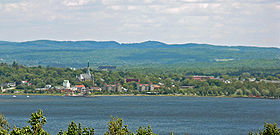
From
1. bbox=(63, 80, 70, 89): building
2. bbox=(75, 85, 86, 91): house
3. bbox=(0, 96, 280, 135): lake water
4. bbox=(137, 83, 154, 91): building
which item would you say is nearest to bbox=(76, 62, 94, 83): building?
bbox=(75, 85, 86, 91): house

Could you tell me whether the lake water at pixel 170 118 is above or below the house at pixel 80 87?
below

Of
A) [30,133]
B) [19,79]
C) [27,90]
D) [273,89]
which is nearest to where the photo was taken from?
[30,133]

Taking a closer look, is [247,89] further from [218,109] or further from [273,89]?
[218,109]

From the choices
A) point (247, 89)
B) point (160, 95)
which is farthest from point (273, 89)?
point (160, 95)

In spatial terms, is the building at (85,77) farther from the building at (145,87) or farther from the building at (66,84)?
the building at (145,87)

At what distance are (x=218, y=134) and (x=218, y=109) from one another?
139ft

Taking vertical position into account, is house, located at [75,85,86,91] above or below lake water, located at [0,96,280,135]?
above

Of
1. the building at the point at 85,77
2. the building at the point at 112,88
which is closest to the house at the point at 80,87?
the building at the point at 112,88

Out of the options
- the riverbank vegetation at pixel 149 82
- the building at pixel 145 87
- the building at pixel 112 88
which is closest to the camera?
the riverbank vegetation at pixel 149 82

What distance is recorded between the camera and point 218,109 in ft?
374

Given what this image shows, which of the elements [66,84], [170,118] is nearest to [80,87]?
[66,84]

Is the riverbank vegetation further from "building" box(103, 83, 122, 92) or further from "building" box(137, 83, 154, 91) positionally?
"building" box(103, 83, 122, 92)

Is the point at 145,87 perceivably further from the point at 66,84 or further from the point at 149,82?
the point at 66,84

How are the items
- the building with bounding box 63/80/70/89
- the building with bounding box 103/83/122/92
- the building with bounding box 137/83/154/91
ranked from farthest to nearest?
1. the building with bounding box 63/80/70/89
2. the building with bounding box 137/83/154/91
3. the building with bounding box 103/83/122/92
